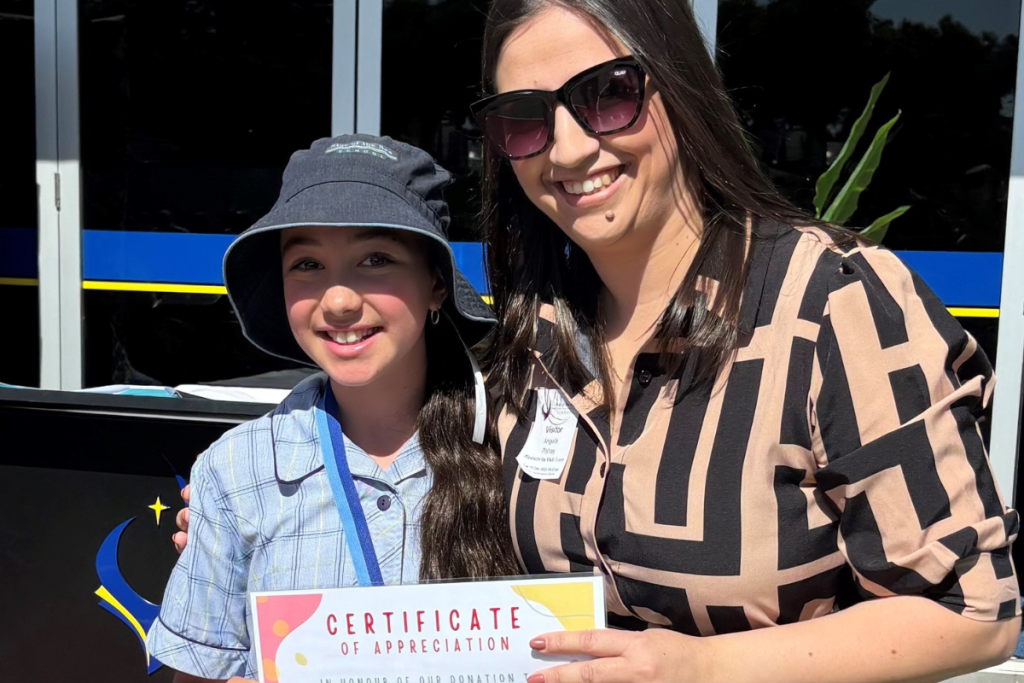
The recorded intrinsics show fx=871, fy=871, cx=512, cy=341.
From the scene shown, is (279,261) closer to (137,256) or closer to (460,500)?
(460,500)

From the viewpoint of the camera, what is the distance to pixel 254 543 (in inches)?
59.7

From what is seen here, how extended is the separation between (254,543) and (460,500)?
37 centimetres

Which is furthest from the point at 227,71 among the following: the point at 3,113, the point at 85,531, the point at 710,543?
the point at 710,543

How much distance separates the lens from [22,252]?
4.73m

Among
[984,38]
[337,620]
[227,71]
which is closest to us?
[337,620]

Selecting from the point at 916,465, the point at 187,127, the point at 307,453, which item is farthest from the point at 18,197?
the point at 916,465

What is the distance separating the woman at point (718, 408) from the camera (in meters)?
1.12

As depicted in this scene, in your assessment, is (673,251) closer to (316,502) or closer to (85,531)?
(316,502)

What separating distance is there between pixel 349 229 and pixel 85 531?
185cm

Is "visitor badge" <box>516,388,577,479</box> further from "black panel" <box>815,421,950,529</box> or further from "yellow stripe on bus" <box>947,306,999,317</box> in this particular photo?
"yellow stripe on bus" <box>947,306,999,317</box>

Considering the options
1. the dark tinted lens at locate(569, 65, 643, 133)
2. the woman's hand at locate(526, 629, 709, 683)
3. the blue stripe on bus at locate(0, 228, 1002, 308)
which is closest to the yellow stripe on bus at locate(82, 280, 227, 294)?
the blue stripe on bus at locate(0, 228, 1002, 308)

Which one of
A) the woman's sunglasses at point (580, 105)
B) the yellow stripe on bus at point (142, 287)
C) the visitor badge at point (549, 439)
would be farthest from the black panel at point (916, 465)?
the yellow stripe on bus at point (142, 287)

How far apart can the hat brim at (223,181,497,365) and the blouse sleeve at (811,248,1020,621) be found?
70 centimetres

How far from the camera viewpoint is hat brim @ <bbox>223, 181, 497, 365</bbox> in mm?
1450
